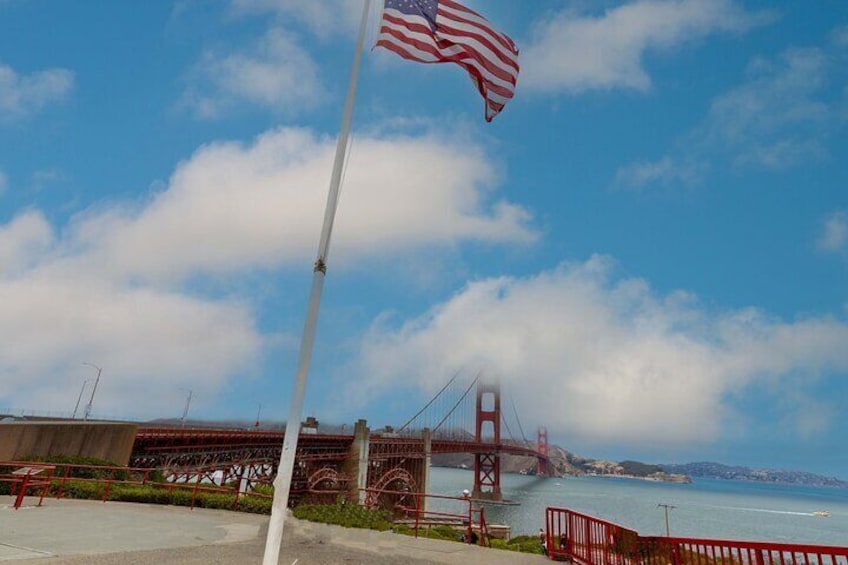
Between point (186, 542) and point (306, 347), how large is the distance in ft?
21.9

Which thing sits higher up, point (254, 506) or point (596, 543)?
point (596, 543)

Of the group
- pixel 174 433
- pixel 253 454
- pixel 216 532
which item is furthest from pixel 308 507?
pixel 253 454

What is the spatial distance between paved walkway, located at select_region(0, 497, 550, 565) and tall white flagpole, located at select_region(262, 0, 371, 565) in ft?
9.36

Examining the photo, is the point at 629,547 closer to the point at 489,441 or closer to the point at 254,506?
the point at 254,506

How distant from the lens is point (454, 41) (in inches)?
329

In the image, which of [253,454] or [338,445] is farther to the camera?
[338,445]

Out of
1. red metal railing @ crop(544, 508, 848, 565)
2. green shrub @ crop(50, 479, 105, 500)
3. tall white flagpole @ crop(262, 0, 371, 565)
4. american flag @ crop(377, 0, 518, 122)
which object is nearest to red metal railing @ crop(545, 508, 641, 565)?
red metal railing @ crop(544, 508, 848, 565)

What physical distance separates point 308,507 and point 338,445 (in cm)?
3986

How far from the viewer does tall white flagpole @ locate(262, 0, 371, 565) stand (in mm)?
6340

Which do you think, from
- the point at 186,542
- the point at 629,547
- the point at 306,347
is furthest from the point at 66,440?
the point at 629,547

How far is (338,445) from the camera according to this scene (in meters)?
54.2

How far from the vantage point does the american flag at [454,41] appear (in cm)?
817

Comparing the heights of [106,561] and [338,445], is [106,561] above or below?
below

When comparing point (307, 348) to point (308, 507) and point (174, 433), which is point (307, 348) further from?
point (174, 433)
